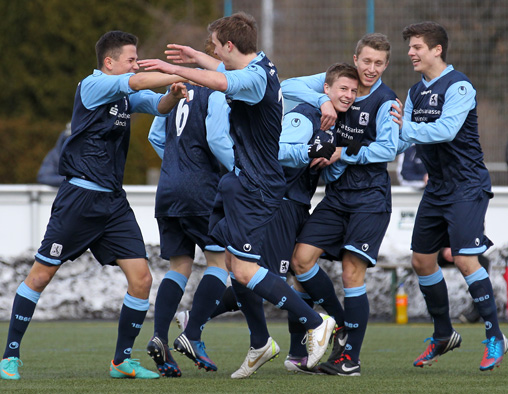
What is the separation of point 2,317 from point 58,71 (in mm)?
13030

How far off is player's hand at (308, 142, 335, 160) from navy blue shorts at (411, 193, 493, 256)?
985 mm

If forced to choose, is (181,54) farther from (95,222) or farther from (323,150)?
(95,222)

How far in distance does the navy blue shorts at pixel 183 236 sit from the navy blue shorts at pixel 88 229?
1.36ft

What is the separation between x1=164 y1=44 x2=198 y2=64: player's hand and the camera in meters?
5.83

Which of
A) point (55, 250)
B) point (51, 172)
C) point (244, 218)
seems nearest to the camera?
point (244, 218)

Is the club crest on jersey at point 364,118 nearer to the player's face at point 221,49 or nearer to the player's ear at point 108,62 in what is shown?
the player's face at point 221,49

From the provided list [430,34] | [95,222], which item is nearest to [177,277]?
[95,222]

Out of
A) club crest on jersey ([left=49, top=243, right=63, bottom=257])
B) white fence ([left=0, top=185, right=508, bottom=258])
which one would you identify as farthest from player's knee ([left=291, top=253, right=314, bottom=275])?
white fence ([left=0, top=185, right=508, bottom=258])

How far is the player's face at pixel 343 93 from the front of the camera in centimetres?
652

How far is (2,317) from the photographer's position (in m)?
11.7

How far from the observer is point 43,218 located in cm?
1170

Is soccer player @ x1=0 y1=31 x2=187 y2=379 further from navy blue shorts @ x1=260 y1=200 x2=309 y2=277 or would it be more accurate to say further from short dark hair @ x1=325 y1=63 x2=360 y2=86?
short dark hair @ x1=325 y1=63 x2=360 y2=86

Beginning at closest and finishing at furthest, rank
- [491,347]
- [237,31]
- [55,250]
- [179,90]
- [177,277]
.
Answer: [237,31] → [179,90] → [55,250] → [491,347] → [177,277]

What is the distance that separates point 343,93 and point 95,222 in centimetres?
184
